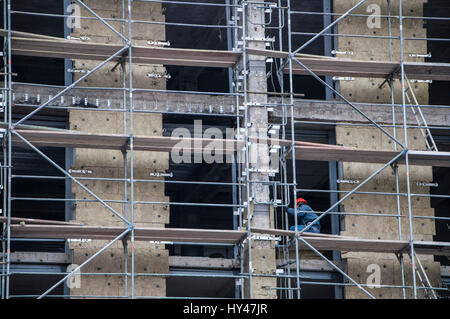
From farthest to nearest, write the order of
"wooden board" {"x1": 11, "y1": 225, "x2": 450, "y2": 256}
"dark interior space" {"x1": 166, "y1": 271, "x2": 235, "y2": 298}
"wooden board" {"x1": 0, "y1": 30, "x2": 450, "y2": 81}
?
"dark interior space" {"x1": 166, "y1": 271, "x2": 235, "y2": 298} → "wooden board" {"x1": 0, "y1": 30, "x2": 450, "y2": 81} → "wooden board" {"x1": 11, "y1": 225, "x2": 450, "y2": 256}

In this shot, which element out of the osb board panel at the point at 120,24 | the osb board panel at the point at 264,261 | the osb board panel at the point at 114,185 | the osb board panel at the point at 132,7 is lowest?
the osb board panel at the point at 264,261

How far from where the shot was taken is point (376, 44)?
25906 millimetres

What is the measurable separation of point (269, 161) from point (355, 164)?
2.27 meters

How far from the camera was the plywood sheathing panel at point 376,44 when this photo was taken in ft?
84.1

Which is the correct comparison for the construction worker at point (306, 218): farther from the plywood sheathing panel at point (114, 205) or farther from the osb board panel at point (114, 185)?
the osb board panel at point (114, 185)

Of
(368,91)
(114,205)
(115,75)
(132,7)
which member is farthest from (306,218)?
(132,7)

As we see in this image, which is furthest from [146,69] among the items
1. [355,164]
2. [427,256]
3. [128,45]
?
[427,256]

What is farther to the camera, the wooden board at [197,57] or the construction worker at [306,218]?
the construction worker at [306,218]

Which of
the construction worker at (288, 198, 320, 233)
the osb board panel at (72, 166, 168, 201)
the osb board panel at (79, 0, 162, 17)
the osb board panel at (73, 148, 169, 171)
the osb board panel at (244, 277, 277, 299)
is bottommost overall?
the osb board panel at (244, 277, 277, 299)

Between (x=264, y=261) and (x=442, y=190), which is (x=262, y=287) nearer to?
(x=264, y=261)

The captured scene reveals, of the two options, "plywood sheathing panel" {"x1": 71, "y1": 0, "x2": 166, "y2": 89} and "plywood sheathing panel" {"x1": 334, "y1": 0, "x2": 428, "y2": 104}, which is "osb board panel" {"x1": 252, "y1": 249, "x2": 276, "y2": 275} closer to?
"plywood sheathing panel" {"x1": 71, "y1": 0, "x2": 166, "y2": 89}

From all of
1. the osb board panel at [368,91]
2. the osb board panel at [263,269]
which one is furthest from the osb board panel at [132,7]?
the osb board panel at [263,269]

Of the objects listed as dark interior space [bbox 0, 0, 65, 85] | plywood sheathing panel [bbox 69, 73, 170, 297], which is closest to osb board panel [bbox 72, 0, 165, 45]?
plywood sheathing panel [bbox 69, 73, 170, 297]

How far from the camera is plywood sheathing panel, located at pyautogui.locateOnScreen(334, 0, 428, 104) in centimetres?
2564
